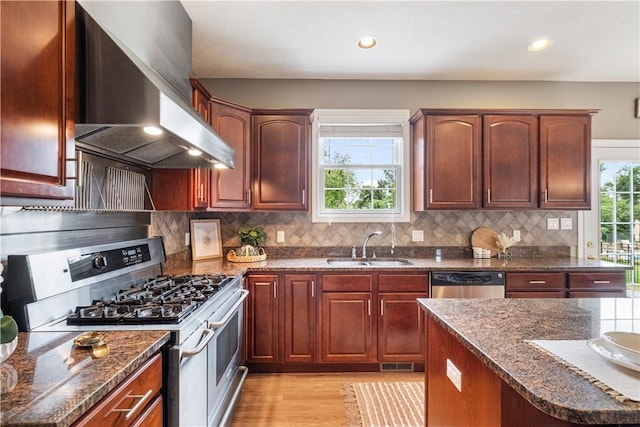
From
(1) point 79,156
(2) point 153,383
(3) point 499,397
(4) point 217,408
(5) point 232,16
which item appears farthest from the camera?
(5) point 232,16

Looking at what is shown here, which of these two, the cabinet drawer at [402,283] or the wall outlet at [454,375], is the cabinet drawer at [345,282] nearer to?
the cabinet drawer at [402,283]

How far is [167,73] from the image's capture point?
183cm

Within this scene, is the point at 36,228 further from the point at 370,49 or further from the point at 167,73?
the point at 370,49

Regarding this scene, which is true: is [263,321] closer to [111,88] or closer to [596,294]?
[111,88]

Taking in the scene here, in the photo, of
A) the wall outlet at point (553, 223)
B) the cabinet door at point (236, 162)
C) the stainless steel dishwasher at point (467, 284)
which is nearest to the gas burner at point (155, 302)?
the cabinet door at point (236, 162)

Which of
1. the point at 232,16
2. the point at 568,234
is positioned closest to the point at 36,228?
the point at 232,16

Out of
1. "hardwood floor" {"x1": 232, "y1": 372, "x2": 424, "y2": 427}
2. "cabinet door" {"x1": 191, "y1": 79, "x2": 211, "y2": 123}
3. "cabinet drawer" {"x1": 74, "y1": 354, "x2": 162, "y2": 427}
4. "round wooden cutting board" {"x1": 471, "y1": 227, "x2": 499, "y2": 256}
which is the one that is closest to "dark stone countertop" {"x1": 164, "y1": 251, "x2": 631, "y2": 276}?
"round wooden cutting board" {"x1": 471, "y1": 227, "x2": 499, "y2": 256}

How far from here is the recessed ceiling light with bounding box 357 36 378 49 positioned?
2604 millimetres

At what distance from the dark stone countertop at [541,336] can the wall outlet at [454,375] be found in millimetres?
164

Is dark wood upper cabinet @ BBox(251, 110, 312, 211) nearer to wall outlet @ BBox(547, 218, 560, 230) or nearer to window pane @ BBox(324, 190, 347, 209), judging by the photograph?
window pane @ BBox(324, 190, 347, 209)

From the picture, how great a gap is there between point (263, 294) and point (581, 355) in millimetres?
2140

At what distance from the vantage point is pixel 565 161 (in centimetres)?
301

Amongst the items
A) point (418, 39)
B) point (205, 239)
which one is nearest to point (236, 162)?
point (205, 239)

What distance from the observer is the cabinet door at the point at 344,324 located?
272 centimetres
